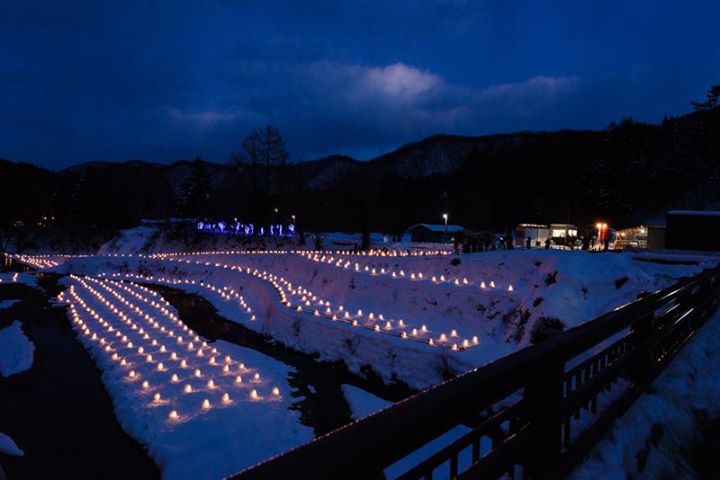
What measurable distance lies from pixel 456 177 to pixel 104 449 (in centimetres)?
6194

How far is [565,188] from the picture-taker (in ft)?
171

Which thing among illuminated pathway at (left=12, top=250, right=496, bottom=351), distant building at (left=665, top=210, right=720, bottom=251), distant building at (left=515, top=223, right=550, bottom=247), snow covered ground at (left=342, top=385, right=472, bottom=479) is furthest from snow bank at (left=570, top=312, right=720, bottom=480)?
distant building at (left=515, top=223, right=550, bottom=247)

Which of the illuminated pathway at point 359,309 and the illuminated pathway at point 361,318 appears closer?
the illuminated pathway at point 361,318

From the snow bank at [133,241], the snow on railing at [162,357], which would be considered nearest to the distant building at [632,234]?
the snow on railing at [162,357]

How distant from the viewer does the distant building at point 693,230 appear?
2408cm

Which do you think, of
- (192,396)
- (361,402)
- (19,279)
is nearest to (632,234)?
(361,402)

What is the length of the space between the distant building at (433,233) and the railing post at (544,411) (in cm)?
4415

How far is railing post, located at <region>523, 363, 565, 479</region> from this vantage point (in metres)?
2.48

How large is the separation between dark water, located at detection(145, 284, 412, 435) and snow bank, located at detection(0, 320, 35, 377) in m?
6.22

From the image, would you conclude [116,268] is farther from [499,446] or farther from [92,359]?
[499,446]

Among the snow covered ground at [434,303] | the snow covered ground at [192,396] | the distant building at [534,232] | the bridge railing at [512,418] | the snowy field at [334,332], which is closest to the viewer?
the bridge railing at [512,418]

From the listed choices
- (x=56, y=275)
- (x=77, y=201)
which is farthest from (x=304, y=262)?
(x=77, y=201)

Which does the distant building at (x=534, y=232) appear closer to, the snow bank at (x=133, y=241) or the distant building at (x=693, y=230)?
the distant building at (x=693, y=230)

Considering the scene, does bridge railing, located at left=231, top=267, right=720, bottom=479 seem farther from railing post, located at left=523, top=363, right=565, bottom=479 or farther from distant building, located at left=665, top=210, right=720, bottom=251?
distant building, located at left=665, top=210, right=720, bottom=251
